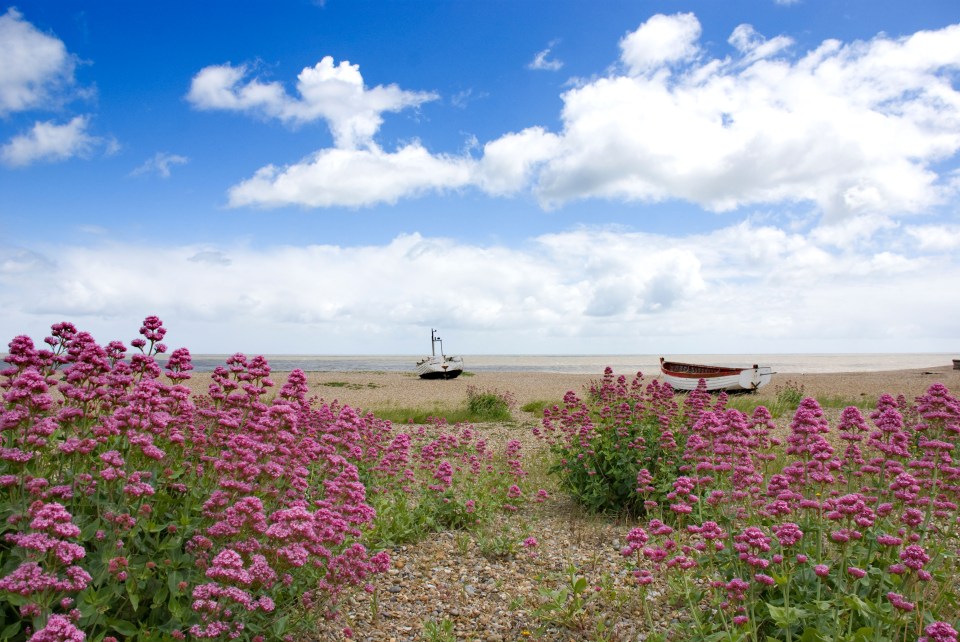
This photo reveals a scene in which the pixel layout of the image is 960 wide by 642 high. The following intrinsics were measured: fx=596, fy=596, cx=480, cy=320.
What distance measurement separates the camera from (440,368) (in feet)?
171

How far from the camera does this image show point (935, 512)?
15.8 ft

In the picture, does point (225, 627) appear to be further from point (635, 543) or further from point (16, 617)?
point (635, 543)

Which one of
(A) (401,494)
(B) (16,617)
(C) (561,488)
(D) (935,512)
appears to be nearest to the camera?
(B) (16,617)

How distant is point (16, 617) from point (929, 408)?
7652 millimetres

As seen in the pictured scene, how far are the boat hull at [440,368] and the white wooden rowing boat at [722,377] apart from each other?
24304mm

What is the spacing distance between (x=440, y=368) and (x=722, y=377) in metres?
28.2

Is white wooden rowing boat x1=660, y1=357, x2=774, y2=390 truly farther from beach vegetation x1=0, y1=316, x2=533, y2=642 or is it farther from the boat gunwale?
beach vegetation x1=0, y1=316, x2=533, y2=642

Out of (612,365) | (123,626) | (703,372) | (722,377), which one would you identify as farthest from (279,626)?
(612,365)

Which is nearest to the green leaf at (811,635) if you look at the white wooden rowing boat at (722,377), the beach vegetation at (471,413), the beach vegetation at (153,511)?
the beach vegetation at (153,511)

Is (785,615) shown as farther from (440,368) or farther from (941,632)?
(440,368)

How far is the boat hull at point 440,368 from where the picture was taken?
5197 centimetres

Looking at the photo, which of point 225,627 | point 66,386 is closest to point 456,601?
point 225,627

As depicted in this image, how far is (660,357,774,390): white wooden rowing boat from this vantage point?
2783 cm

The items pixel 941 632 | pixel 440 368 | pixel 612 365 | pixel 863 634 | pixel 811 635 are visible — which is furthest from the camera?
pixel 612 365
